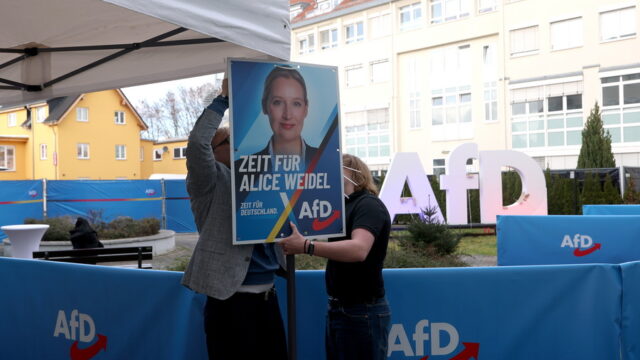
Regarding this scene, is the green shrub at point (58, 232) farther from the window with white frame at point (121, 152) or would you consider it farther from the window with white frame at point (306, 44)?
the window with white frame at point (306, 44)

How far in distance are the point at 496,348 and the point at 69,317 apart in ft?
10.5

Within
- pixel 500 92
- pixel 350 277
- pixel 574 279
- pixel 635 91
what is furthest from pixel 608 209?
pixel 500 92

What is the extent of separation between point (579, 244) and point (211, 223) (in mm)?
8099

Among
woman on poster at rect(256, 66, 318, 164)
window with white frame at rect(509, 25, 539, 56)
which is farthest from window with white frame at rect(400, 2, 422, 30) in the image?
woman on poster at rect(256, 66, 318, 164)

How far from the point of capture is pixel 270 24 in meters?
3.08

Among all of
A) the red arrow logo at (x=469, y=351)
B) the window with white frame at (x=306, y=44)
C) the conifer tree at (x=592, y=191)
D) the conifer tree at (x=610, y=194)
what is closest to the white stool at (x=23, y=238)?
the red arrow logo at (x=469, y=351)

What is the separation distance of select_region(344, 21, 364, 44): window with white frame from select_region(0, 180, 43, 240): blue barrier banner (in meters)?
31.8

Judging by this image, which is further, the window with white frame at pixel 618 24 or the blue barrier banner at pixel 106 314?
the window with white frame at pixel 618 24

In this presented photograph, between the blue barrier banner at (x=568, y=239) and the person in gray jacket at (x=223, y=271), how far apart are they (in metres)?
7.40

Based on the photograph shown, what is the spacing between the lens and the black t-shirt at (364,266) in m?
3.16

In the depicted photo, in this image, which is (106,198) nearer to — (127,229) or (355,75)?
(127,229)

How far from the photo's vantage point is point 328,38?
50406 millimetres

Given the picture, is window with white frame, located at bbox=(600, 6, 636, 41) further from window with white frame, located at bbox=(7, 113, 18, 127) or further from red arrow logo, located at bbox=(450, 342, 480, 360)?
window with white frame, located at bbox=(7, 113, 18, 127)

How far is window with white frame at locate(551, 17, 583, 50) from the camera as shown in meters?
34.7
